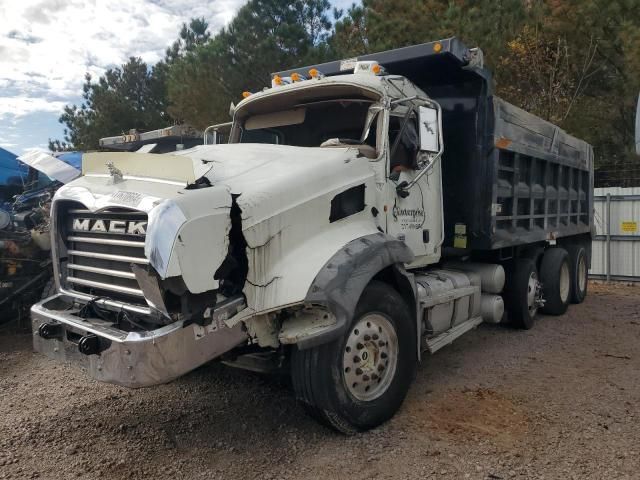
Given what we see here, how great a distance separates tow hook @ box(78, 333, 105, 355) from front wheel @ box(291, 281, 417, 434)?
1.24 meters

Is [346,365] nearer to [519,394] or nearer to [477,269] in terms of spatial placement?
[519,394]

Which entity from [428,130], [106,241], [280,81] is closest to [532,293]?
[428,130]

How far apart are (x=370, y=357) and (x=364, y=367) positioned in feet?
0.32

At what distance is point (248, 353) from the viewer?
3865 mm

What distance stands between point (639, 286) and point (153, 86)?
21.3 meters

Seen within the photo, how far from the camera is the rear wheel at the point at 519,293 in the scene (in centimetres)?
689

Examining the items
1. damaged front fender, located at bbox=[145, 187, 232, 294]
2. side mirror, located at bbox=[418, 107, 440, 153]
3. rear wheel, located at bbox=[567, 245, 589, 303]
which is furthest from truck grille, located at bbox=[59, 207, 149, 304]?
rear wheel, located at bbox=[567, 245, 589, 303]

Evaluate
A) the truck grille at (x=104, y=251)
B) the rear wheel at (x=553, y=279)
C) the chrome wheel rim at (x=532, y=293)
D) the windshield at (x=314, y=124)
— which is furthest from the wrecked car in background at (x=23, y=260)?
the rear wheel at (x=553, y=279)

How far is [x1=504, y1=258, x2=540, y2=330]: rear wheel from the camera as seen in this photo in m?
6.89

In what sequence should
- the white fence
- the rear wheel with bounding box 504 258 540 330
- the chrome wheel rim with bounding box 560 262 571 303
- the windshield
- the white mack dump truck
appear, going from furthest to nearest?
the white fence → the chrome wheel rim with bounding box 560 262 571 303 → the rear wheel with bounding box 504 258 540 330 → the windshield → the white mack dump truck

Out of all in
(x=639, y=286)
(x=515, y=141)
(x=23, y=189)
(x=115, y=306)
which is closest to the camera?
(x=115, y=306)

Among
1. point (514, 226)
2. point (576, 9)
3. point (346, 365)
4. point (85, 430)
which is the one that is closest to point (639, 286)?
point (514, 226)

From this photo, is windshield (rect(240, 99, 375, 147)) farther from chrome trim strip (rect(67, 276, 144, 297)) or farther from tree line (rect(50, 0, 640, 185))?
tree line (rect(50, 0, 640, 185))

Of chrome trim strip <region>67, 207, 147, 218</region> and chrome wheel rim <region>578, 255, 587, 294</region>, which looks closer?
chrome trim strip <region>67, 207, 147, 218</region>
